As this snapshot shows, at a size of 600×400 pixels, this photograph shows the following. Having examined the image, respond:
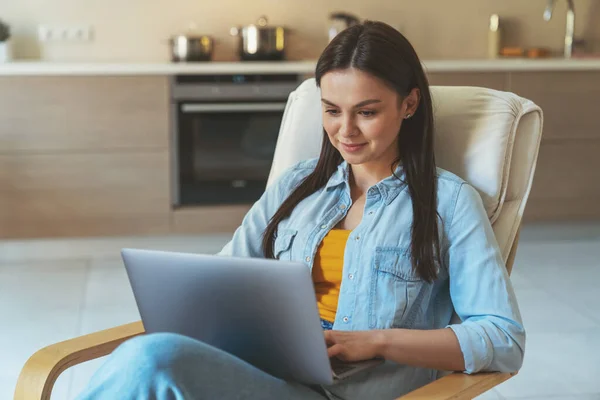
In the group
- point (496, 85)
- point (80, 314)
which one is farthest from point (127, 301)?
point (496, 85)

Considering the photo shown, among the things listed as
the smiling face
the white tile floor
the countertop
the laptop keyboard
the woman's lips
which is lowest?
the white tile floor

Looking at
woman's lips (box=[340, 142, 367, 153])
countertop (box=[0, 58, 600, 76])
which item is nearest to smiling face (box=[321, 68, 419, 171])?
woman's lips (box=[340, 142, 367, 153])

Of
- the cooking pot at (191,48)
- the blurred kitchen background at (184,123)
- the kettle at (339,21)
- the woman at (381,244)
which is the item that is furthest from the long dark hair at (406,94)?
the kettle at (339,21)

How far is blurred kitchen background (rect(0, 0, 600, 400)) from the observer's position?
447cm

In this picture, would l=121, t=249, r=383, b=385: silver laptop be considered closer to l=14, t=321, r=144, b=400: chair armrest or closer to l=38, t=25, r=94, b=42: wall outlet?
l=14, t=321, r=144, b=400: chair armrest

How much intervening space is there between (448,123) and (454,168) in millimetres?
106

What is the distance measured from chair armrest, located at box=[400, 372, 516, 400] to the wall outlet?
3870 millimetres

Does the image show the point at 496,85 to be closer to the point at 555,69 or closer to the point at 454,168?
the point at 555,69

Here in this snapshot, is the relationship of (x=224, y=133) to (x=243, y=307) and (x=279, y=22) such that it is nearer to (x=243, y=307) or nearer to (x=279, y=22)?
(x=279, y=22)

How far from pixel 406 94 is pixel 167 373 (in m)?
0.79

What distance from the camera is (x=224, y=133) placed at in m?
4.76

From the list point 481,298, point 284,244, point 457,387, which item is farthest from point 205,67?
point 457,387

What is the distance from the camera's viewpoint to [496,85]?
4.80 m

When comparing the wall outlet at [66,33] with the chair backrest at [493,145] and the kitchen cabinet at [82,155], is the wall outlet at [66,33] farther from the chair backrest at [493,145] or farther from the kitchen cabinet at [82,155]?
the chair backrest at [493,145]
